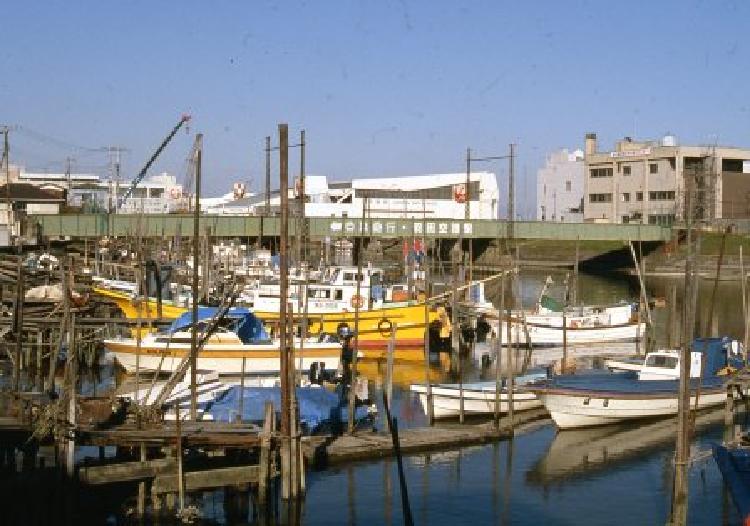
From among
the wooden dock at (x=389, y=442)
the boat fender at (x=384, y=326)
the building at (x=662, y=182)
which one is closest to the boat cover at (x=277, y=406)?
the wooden dock at (x=389, y=442)

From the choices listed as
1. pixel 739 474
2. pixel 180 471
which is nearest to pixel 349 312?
pixel 180 471

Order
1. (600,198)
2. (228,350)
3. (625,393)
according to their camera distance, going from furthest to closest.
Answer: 1. (600,198)
2. (228,350)
3. (625,393)

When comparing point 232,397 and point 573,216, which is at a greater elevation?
point 573,216

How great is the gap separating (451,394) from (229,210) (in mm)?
81141

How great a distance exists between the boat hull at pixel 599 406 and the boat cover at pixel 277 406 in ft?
18.7

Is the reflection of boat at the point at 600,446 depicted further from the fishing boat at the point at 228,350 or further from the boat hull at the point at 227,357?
the boat hull at the point at 227,357

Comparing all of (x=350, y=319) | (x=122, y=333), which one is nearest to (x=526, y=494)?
(x=350, y=319)

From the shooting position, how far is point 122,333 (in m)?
46.7

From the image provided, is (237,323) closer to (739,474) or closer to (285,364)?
(285,364)

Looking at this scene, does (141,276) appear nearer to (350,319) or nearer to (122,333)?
→ (122,333)

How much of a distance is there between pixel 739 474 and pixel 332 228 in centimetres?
6493

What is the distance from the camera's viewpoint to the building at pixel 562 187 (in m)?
124

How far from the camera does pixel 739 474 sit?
64.7 feet

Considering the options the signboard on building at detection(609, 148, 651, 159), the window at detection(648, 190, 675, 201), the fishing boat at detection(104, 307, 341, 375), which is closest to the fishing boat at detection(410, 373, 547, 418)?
the fishing boat at detection(104, 307, 341, 375)
